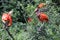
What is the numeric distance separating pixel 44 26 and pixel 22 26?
0.74m

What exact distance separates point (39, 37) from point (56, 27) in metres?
0.34

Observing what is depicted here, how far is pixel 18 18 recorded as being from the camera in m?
2.88

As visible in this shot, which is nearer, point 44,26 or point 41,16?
point 41,16

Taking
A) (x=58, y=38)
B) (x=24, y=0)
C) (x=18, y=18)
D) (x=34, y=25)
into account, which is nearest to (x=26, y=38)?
(x=34, y=25)

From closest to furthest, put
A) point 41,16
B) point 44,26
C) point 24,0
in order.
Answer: point 41,16 < point 44,26 < point 24,0

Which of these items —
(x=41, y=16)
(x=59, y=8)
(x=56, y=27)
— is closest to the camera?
(x=41, y=16)

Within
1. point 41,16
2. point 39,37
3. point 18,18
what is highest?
point 41,16

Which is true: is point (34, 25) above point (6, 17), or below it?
below

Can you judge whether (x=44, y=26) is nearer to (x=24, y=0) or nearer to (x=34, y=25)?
(x=34, y=25)

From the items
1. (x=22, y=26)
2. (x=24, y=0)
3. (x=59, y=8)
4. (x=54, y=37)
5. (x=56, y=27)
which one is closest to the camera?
(x=54, y=37)

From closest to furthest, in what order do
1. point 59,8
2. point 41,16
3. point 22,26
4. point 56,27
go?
point 41,16
point 56,27
point 22,26
point 59,8

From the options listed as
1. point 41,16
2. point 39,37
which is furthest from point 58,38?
point 41,16

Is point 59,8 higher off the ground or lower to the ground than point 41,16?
lower

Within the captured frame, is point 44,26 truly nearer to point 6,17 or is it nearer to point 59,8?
point 6,17
